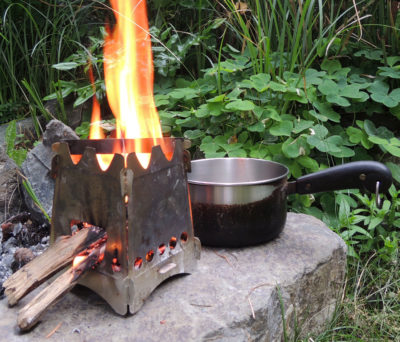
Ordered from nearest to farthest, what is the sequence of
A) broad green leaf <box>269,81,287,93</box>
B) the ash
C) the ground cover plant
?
the ash < the ground cover plant < broad green leaf <box>269,81,287,93</box>

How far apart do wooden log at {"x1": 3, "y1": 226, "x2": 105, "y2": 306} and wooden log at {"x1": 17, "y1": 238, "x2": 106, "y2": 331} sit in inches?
1.1

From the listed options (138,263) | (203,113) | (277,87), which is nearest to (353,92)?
(277,87)

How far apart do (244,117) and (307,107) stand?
465 mm

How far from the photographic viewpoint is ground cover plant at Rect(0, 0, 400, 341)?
6.64 ft

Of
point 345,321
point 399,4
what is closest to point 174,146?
point 345,321

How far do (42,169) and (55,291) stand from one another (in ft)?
4.19

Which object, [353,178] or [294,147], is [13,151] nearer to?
[294,147]

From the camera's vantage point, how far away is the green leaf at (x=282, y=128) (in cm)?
233

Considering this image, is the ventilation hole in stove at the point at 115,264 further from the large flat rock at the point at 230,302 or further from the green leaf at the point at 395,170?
the green leaf at the point at 395,170

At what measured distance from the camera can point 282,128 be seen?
2.37 m

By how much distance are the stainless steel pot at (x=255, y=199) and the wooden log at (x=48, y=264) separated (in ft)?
1.51

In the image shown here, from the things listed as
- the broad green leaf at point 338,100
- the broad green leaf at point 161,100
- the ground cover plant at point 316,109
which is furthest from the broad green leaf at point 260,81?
the broad green leaf at point 161,100

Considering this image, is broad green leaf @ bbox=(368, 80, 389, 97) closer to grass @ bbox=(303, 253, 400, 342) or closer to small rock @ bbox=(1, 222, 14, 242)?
grass @ bbox=(303, 253, 400, 342)

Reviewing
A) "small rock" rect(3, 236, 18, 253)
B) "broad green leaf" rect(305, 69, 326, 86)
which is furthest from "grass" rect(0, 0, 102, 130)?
"broad green leaf" rect(305, 69, 326, 86)
